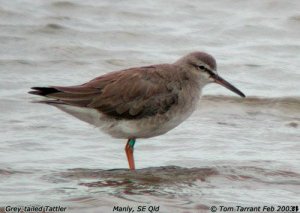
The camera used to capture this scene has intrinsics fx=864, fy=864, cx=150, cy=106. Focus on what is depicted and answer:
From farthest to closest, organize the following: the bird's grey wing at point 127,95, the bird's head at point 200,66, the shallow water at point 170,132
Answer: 1. the bird's head at point 200,66
2. the bird's grey wing at point 127,95
3. the shallow water at point 170,132

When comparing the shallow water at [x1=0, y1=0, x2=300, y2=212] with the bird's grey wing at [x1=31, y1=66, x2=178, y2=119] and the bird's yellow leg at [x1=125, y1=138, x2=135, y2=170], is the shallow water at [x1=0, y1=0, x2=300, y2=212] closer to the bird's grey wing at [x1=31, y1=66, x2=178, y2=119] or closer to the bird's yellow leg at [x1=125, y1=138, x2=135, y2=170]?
the bird's yellow leg at [x1=125, y1=138, x2=135, y2=170]

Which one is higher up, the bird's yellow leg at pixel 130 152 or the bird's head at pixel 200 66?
the bird's head at pixel 200 66

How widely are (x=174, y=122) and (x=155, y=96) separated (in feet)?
1.28

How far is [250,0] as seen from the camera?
1975 cm

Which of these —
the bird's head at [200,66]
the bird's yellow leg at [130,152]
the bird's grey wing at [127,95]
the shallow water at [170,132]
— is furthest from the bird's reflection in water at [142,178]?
the bird's head at [200,66]

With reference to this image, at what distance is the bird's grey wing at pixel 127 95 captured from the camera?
10195mm

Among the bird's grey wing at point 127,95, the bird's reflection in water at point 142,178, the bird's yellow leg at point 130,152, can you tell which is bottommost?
the bird's reflection in water at point 142,178

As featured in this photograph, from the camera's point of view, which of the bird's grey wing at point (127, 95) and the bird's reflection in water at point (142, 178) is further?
the bird's grey wing at point (127, 95)

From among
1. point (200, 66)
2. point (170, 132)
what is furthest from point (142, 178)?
point (170, 132)

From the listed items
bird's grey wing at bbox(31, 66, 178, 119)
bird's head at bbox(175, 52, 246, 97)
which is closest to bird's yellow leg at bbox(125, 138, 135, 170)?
bird's grey wing at bbox(31, 66, 178, 119)

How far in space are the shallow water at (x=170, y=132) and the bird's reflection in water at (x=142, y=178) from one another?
0.04ft

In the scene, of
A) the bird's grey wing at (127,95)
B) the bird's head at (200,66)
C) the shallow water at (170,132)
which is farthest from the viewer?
the bird's head at (200,66)

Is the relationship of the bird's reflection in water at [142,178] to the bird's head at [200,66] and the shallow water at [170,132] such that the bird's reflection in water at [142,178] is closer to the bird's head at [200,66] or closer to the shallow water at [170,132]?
the shallow water at [170,132]

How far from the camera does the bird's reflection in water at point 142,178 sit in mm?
9258
